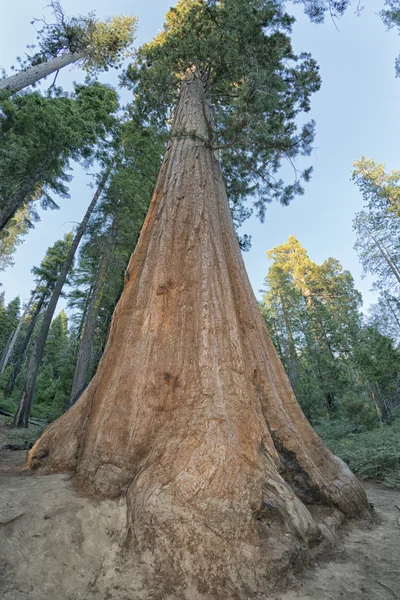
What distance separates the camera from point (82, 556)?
174cm

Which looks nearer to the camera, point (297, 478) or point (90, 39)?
point (297, 478)

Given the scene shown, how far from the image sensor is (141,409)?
249cm

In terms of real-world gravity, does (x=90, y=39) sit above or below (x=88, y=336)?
above

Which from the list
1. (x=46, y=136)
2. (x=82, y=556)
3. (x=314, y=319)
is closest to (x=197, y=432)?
(x=82, y=556)

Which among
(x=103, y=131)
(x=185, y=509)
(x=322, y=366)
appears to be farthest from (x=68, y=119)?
(x=322, y=366)

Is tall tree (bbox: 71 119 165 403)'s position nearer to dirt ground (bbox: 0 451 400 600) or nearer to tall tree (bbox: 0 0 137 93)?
tall tree (bbox: 0 0 137 93)

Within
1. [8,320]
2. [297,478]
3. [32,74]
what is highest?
[8,320]

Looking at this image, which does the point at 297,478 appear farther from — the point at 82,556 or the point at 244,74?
the point at 244,74

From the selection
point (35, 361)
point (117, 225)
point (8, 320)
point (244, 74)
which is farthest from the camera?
point (8, 320)

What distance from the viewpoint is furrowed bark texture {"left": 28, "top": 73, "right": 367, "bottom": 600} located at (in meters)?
1.74

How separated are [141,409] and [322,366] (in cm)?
1444

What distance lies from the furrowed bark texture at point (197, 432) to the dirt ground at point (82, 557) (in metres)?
0.14

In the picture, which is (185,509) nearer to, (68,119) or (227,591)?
(227,591)

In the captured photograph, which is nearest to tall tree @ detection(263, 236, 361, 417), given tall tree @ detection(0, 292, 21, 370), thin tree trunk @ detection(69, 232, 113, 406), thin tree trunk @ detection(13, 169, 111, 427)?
thin tree trunk @ detection(69, 232, 113, 406)
